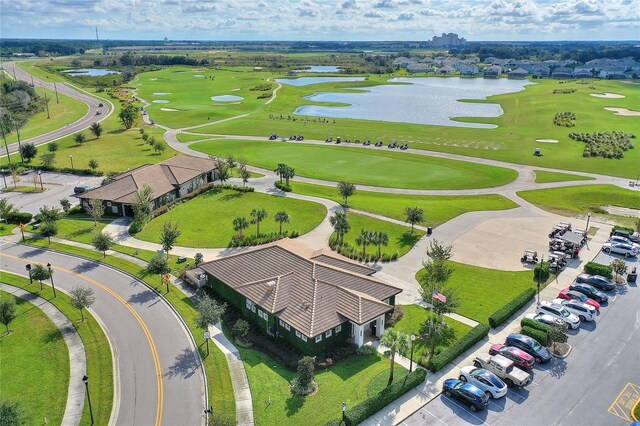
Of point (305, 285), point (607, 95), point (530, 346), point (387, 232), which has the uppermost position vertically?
point (607, 95)

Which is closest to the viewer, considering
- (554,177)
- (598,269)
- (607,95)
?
(598,269)

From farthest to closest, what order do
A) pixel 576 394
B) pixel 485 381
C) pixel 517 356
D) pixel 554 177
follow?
pixel 554 177 → pixel 517 356 → pixel 485 381 → pixel 576 394

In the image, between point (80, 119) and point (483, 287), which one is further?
point (80, 119)

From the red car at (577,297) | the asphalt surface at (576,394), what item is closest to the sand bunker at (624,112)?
the red car at (577,297)

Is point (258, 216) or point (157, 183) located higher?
point (157, 183)

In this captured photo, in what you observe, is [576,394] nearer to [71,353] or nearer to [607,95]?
[71,353]

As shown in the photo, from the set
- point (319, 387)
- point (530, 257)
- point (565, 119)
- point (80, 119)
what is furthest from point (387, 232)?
point (80, 119)

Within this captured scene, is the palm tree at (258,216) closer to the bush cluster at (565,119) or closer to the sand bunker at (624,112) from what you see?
the bush cluster at (565,119)

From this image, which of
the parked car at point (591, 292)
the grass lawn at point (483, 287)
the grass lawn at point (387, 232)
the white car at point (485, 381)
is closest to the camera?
the white car at point (485, 381)
